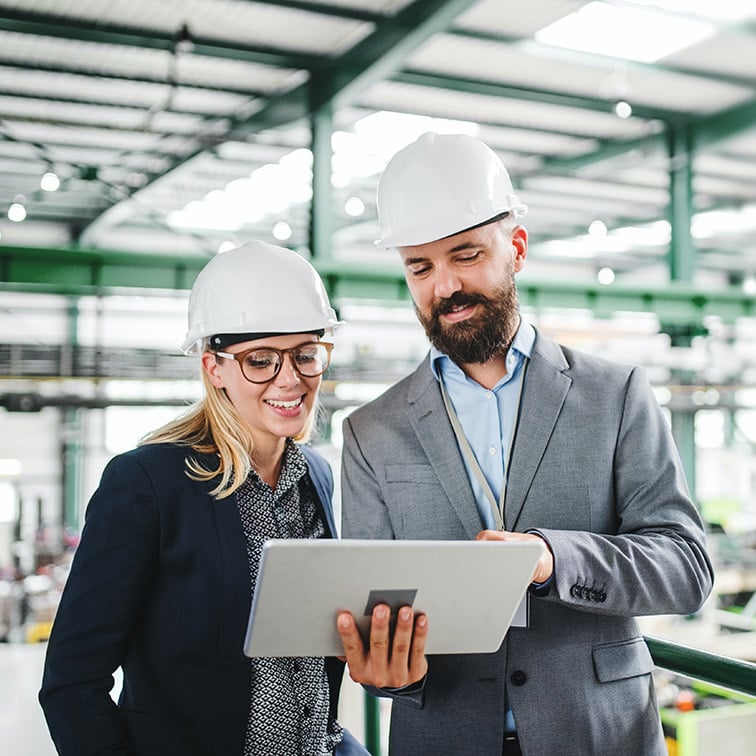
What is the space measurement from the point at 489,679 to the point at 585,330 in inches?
418

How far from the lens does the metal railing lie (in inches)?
67.9

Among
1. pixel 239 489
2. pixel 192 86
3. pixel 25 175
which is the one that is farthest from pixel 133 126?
pixel 239 489

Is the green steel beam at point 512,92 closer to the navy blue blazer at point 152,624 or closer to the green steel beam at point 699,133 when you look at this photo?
the green steel beam at point 699,133

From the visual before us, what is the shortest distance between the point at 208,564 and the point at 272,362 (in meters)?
0.47

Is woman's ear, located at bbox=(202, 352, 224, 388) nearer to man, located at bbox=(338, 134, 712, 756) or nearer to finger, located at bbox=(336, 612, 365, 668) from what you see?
man, located at bbox=(338, 134, 712, 756)

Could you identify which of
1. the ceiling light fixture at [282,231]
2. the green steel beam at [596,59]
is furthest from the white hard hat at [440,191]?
the ceiling light fixture at [282,231]

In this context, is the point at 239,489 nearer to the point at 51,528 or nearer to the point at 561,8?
the point at 561,8

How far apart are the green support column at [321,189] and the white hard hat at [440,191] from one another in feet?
24.0

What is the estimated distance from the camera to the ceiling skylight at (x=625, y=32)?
7.94 meters

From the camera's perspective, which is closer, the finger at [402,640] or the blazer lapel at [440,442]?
the finger at [402,640]

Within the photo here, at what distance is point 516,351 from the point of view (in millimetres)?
1976

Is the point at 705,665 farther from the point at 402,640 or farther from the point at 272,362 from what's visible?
the point at 272,362

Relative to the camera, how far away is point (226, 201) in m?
13.3

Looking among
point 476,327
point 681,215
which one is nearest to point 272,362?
point 476,327
